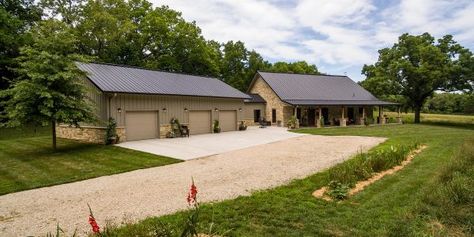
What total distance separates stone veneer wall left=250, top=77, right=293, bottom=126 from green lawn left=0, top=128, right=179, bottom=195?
19.2 metres

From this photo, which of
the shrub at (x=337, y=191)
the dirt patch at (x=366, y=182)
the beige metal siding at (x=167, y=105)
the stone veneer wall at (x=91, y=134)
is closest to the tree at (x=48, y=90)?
the stone veneer wall at (x=91, y=134)

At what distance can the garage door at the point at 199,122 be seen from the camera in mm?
22812

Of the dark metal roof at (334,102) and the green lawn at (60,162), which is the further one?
the dark metal roof at (334,102)

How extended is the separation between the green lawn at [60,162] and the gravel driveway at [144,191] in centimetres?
73

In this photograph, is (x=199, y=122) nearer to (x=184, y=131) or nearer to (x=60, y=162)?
(x=184, y=131)

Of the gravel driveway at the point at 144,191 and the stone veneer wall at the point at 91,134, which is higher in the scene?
the stone veneer wall at the point at 91,134

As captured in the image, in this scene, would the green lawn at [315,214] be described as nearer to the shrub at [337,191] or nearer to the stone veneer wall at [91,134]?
the shrub at [337,191]

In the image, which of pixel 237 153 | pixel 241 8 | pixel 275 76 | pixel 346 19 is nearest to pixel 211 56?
pixel 275 76

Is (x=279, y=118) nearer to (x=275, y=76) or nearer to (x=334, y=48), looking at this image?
(x=275, y=76)

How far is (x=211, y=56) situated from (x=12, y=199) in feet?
120

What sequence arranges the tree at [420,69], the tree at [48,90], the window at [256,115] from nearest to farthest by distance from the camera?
the tree at [48,90] < the window at [256,115] < the tree at [420,69]

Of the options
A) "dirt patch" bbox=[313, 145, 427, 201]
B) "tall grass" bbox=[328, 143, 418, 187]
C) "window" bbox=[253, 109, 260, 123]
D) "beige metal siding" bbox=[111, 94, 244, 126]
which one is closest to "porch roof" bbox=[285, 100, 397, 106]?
"window" bbox=[253, 109, 260, 123]

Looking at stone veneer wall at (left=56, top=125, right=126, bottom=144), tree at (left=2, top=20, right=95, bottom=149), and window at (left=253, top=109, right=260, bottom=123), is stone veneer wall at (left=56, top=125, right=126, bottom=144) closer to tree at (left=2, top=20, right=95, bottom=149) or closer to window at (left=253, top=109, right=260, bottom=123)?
tree at (left=2, top=20, right=95, bottom=149)

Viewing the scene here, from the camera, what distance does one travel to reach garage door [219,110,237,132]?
83.7 ft
